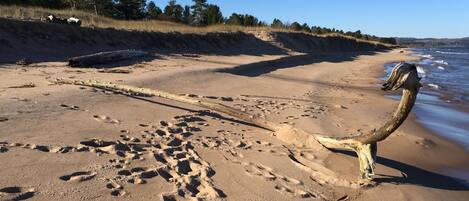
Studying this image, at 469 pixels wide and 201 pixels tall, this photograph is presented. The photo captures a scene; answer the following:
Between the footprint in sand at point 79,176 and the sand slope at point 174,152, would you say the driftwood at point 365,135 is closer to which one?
the sand slope at point 174,152

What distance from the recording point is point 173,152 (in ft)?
18.4

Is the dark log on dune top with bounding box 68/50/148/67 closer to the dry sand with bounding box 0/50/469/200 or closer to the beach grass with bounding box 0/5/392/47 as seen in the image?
the dry sand with bounding box 0/50/469/200

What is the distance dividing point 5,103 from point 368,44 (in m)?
60.6

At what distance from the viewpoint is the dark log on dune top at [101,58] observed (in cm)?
1246

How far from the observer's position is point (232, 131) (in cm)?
720

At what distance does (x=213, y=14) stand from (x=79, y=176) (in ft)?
158

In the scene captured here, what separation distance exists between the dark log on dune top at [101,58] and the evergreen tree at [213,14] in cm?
3470

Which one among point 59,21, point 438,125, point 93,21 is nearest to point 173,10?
point 93,21

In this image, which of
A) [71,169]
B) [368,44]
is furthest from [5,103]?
[368,44]

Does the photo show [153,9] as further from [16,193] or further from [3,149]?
[16,193]

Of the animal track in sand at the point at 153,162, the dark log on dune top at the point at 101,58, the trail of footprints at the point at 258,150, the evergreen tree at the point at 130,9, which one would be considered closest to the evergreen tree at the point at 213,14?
the evergreen tree at the point at 130,9

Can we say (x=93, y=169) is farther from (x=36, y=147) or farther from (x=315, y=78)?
(x=315, y=78)

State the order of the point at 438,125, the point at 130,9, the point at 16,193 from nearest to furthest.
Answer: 1. the point at 16,193
2. the point at 438,125
3. the point at 130,9

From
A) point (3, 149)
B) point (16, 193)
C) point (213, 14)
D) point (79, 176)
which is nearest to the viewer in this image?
point (16, 193)
